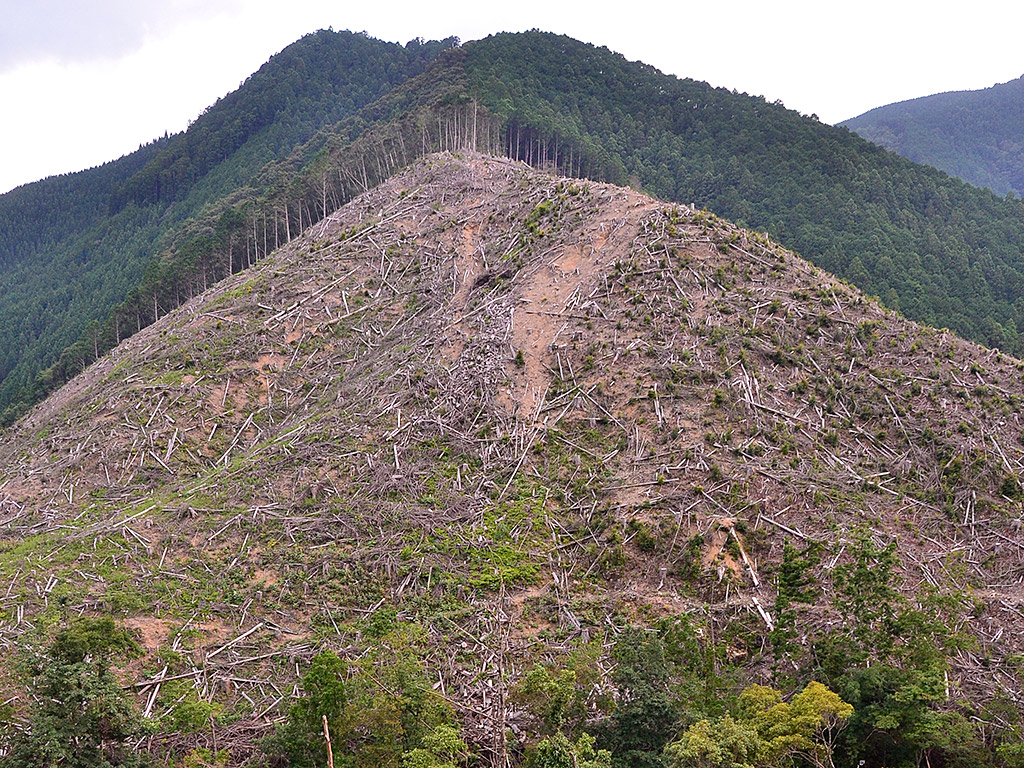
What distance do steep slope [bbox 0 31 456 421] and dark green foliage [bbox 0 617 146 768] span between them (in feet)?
181

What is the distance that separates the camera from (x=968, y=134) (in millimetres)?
132875

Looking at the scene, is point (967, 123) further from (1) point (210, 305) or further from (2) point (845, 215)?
(1) point (210, 305)

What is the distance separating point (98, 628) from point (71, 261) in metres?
99.2

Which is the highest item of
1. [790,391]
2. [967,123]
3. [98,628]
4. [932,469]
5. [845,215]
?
[967,123]

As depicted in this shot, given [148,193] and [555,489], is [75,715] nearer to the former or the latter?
[555,489]

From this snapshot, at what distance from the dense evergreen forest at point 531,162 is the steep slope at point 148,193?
383 mm

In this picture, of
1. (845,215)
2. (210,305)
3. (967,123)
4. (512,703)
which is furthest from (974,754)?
(967,123)

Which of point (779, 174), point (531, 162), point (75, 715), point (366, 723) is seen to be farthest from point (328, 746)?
point (779, 174)

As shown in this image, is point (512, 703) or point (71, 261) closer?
point (512, 703)

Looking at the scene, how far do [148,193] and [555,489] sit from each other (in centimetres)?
10065

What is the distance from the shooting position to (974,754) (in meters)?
10.9

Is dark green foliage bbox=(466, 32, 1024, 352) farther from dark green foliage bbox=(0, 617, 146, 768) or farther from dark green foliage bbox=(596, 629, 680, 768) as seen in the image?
dark green foliage bbox=(0, 617, 146, 768)

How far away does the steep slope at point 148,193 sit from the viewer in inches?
→ 2970

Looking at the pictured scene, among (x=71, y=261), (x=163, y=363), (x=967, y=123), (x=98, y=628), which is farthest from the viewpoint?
(x=967, y=123)
